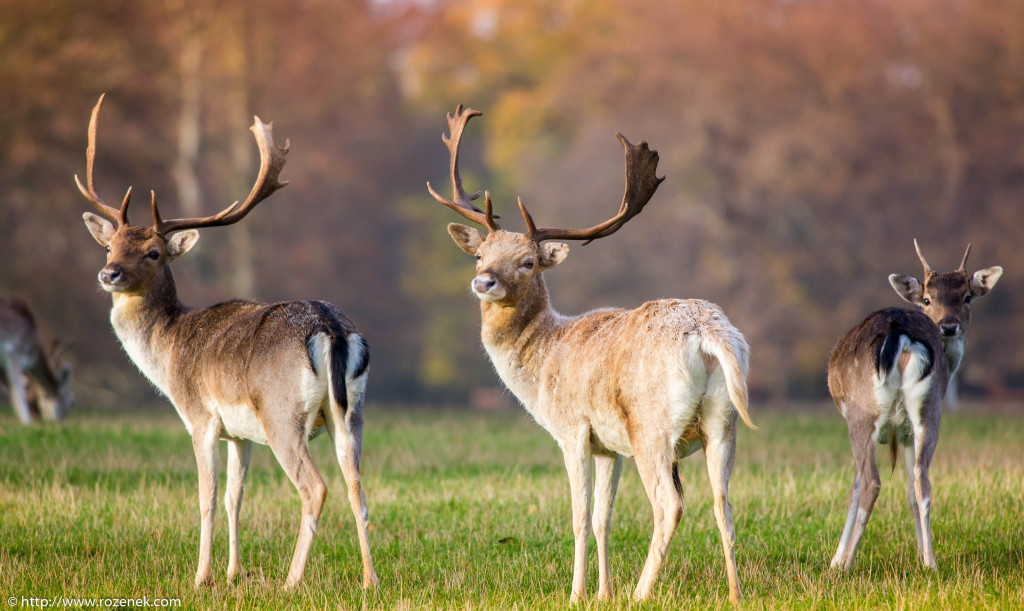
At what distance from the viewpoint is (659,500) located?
575cm

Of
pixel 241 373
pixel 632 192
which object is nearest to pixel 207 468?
pixel 241 373

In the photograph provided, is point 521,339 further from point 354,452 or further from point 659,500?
point 659,500

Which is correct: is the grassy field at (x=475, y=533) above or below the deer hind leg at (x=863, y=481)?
below

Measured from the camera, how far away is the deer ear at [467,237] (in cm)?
737

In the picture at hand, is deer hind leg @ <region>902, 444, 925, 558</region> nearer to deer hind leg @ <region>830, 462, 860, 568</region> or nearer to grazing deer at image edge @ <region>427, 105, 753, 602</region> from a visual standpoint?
deer hind leg @ <region>830, 462, 860, 568</region>

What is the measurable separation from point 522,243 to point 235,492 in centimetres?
236

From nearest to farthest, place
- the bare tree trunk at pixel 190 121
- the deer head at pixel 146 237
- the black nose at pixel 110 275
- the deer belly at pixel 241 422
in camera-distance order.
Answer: the deer belly at pixel 241 422 → the black nose at pixel 110 275 → the deer head at pixel 146 237 → the bare tree trunk at pixel 190 121

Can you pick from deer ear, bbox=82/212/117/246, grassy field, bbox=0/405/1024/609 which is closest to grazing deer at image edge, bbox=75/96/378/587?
deer ear, bbox=82/212/117/246

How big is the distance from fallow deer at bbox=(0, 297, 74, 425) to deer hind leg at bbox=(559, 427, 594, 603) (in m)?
9.70

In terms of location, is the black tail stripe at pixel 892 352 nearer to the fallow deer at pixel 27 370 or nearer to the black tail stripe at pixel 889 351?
the black tail stripe at pixel 889 351

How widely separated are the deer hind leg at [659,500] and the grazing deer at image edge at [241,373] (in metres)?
1.63

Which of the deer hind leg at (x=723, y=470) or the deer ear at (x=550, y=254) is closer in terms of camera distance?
the deer hind leg at (x=723, y=470)

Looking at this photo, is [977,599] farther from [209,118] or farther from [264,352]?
[209,118]

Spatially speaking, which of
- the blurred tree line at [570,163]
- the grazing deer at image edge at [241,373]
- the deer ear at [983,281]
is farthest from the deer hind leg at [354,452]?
the blurred tree line at [570,163]
